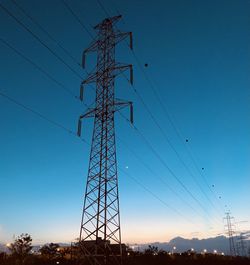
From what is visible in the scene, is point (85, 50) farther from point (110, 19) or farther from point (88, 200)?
point (88, 200)

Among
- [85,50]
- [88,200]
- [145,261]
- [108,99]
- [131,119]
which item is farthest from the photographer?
[145,261]

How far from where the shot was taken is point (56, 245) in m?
41.2

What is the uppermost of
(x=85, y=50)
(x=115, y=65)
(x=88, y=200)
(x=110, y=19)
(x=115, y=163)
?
(x=110, y=19)

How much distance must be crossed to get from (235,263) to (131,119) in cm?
4312

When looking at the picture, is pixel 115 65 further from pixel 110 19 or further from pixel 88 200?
pixel 88 200

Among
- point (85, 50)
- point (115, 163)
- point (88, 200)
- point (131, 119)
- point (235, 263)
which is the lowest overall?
point (235, 263)

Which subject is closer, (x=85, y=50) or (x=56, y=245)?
(x=85, y=50)

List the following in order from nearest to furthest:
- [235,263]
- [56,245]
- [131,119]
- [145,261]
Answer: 1. [131,119]
2. [145,261]
3. [56,245]
4. [235,263]

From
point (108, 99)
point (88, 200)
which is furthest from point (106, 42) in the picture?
point (88, 200)

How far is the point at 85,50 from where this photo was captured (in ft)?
87.9

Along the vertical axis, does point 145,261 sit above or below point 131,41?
below

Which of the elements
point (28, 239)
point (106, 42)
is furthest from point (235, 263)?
point (106, 42)

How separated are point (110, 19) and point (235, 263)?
47.8 metres

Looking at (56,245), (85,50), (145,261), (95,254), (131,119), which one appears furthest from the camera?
(56,245)
